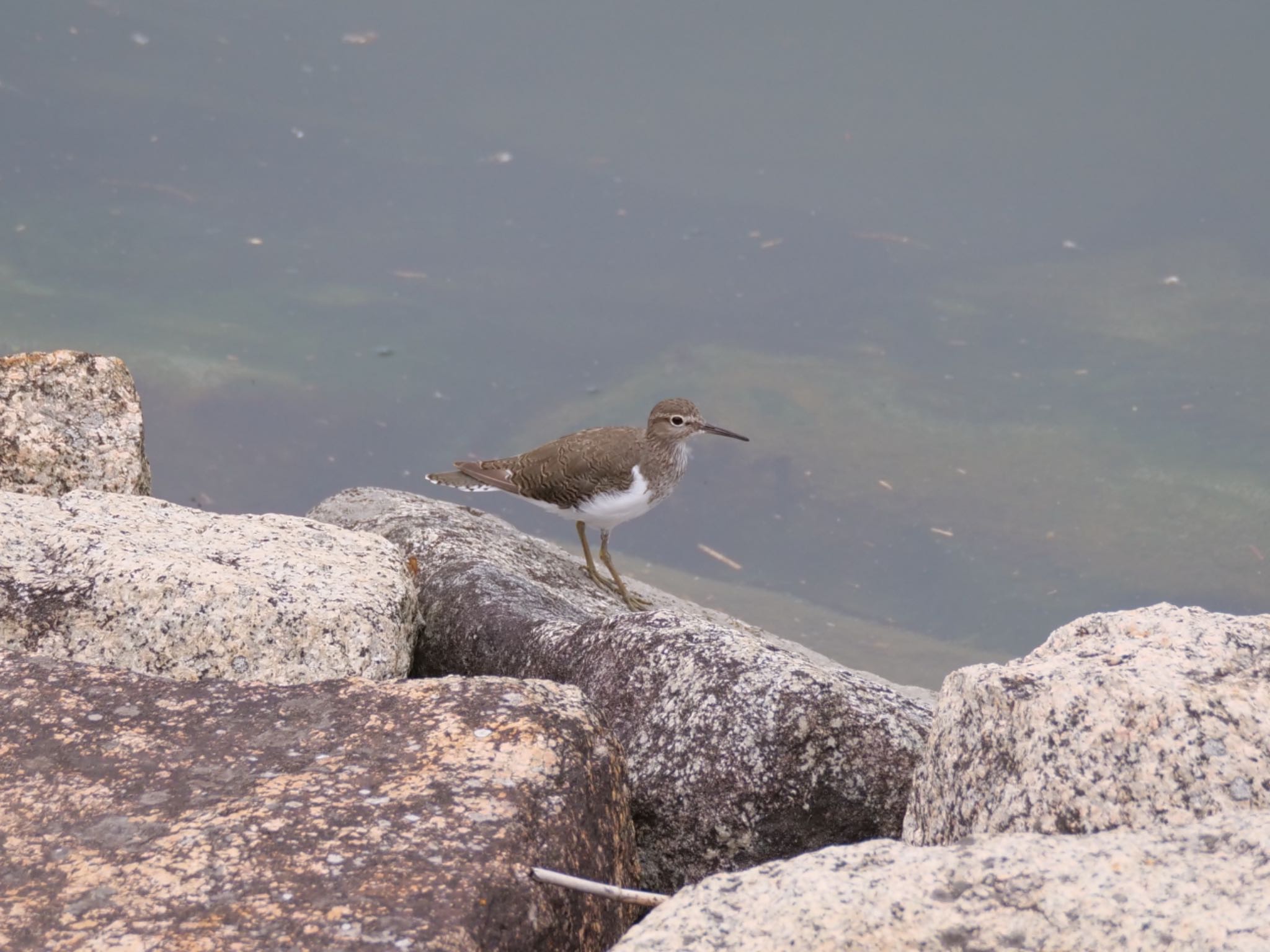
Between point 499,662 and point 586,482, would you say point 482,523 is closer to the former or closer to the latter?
point 586,482

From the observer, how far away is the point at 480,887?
1885mm

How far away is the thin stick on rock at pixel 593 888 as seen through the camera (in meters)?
1.93

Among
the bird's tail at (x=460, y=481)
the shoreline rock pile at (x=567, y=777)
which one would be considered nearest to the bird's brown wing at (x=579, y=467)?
the bird's tail at (x=460, y=481)

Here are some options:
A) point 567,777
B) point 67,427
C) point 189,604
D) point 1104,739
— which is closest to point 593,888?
point 567,777

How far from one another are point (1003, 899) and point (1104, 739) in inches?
18.0

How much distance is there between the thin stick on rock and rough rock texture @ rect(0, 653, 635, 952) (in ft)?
0.08

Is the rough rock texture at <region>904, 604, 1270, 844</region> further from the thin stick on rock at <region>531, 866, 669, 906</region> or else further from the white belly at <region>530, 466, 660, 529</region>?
the white belly at <region>530, 466, 660, 529</region>

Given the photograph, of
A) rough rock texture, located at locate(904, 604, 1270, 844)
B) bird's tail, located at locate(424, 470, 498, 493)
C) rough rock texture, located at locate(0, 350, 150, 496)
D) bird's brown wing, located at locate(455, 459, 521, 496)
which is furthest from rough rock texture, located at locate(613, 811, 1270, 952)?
bird's tail, located at locate(424, 470, 498, 493)

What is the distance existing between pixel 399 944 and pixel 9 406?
8.92ft

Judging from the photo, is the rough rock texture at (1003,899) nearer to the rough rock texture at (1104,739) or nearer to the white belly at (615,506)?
the rough rock texture at (1104,739)

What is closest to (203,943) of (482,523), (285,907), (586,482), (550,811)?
(285,907)

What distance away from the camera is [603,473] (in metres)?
5.03

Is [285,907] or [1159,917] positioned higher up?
[1159,917]

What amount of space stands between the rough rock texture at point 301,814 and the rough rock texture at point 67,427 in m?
1.59
